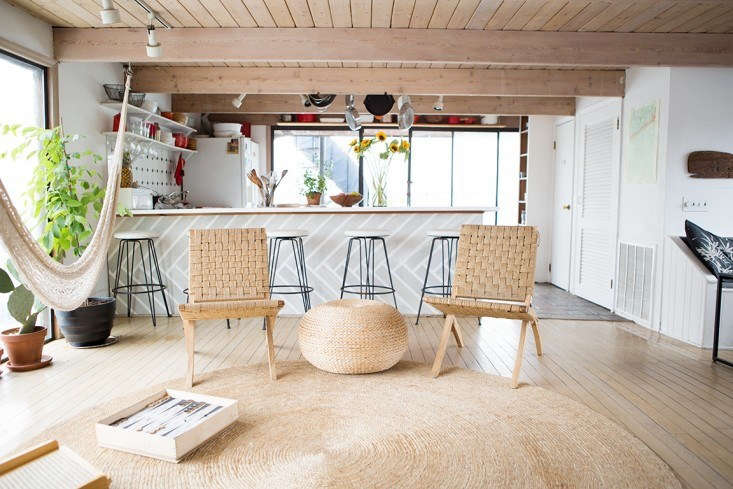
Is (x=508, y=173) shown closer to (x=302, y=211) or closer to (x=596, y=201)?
(x=596, y=201)

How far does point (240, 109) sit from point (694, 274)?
5197mm

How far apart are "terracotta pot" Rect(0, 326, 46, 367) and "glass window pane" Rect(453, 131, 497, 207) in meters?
6.11

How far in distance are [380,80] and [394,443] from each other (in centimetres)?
383

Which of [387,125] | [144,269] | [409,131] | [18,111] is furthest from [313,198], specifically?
[409,131]

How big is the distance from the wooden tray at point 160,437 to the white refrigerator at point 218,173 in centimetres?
500

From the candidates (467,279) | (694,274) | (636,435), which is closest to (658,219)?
(694,274)

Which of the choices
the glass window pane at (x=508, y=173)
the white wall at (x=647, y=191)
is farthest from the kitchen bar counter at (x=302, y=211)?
the glass window pane at (x=508, y=173)

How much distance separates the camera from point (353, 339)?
3189 millimetres

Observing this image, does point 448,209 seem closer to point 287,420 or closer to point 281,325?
point 281,325

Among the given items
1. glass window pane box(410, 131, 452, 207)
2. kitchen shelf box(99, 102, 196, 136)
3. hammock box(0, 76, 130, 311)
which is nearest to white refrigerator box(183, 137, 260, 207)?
kitchen shelf box(99, 102, 196, 136)

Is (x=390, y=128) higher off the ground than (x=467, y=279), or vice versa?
(x=390, y=128)

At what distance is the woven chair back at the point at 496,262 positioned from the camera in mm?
3342

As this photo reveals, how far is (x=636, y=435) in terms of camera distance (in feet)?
8.08

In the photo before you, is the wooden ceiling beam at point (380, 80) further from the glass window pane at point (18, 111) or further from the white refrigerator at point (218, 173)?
the white refrigerator at point (218, 173)
